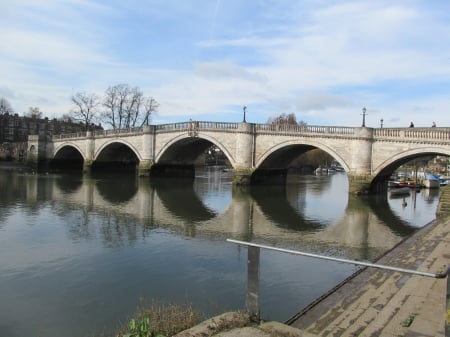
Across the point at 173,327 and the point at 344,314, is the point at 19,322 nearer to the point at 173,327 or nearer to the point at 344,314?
the point at 173,327

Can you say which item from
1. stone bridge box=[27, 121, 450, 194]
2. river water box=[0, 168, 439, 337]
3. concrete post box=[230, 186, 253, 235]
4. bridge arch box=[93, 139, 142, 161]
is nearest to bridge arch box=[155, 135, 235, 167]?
stone bridge box=[27, 121, 450, 194]

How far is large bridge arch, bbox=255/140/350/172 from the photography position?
2918 centimetres

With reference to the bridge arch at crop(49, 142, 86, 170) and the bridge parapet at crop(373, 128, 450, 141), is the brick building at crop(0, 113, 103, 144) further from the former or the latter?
the bridge parapet at crop(373, 128, 450, 141)

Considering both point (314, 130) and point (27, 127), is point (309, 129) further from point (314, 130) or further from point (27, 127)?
point (27, 127)

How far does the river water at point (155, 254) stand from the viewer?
738 centimetres

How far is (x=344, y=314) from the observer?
6.20 meters

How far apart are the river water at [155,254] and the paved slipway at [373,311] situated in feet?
2.46

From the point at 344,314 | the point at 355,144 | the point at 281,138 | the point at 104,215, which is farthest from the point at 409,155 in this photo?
the point at 344,314

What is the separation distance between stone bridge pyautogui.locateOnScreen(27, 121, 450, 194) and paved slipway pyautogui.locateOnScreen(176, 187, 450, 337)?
723 inches

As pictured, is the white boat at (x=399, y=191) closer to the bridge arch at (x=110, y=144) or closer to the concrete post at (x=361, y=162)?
the concrete post at (x=361, y=162)

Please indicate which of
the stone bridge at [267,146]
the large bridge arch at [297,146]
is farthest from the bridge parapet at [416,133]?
the large bridge arch at [297,146]

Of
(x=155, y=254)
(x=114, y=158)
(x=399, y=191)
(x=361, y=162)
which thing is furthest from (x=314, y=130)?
(x=114, y=158)

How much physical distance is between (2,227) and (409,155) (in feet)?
73.0

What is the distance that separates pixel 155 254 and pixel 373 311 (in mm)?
6432
